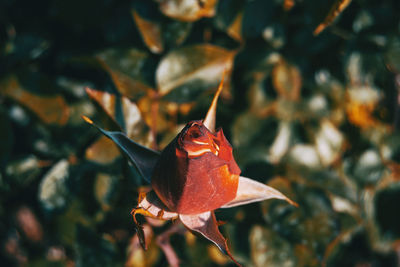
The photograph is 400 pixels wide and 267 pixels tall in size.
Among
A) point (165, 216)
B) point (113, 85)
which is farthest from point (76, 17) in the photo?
point (165, 216)

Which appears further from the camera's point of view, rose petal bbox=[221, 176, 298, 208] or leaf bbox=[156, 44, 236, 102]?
leaf bbox=[156, 44, 236, 102]

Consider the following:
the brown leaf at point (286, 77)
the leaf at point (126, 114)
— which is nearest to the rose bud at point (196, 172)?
the leaf at point (126, 114)

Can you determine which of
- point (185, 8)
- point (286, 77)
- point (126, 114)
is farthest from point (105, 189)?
point (286, 77)

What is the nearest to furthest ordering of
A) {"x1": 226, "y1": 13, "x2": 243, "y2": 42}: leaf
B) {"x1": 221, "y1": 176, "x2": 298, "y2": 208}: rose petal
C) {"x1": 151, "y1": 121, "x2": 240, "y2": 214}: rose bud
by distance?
1. {"x1": 151, "y1": 121, "x2": 240, "y2": 214}: rose bud
2. {"x1": 221, "y1": 176, "x2": 298, "y2": 208}: rose petal
3. {"x1": 226, "y1": 13, "x2": 243, "y2": 42}: leaf

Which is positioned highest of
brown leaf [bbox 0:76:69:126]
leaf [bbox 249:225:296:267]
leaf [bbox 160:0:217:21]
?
leaf [bbox 160:0:217:21]

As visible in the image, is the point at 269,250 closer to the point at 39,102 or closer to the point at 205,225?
the point at 205,225

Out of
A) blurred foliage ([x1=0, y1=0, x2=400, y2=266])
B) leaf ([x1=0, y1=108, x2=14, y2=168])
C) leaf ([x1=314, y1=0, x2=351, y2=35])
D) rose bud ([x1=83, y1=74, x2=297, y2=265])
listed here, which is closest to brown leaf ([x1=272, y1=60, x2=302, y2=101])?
blurred foliage ([x1=0, y1=0, x2=400, y2=266])

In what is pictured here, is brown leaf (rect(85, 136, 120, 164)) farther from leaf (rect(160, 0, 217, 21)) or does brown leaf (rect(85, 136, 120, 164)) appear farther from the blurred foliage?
leaf (rect(160, 0, 217, 21))

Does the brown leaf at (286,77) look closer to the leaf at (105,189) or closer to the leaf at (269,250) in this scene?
the leaf at (269,250)
